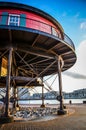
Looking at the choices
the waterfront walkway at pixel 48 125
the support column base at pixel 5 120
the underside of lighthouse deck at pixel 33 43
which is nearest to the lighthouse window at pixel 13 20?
the underside of lighthouse deck at pixel 33 43

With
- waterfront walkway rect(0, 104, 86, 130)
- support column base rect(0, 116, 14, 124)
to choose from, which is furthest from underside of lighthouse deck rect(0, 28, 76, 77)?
waterfront walkway rect(0, 104, 86, 130)

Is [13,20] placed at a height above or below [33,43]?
above

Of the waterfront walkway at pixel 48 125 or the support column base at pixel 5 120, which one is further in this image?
the support column base at pixel 5 120

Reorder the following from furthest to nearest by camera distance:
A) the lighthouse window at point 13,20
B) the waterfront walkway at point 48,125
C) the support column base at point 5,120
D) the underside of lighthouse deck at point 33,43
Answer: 1. the lighthouse window at point 13,20
2. the underside of lighthouse deck at point 33,43
3. the support column base at point 5,120
4. the waterfront walkway at point 48,125

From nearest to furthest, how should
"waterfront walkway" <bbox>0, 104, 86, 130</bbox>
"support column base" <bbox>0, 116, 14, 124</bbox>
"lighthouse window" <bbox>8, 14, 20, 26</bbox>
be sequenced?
"waterfront walkway" <bbox>0, 104, 86, 130</bbox>, "support column base" <bbox>0, 116, 14, 124</bbox>, "lighthouse window" <bbox>8, 14, 20, 26</bbox>

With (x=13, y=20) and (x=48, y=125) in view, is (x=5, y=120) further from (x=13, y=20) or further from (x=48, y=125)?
(x=13, y=20)

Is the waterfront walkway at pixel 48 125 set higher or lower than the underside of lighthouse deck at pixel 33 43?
lower

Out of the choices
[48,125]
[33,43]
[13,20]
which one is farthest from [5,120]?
[13,20]

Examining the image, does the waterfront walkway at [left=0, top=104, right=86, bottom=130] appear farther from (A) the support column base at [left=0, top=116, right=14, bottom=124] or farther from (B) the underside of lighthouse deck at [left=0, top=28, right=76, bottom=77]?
(B) the underside of lighthouse deck at [left=0, top=28, right=76, bottom=77]

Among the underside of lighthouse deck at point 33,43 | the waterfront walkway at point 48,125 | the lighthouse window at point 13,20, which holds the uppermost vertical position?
the lighthouse window at point 13,20

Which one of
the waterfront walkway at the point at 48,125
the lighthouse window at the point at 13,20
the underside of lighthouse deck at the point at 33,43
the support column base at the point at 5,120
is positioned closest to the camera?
the waterfront walkway at the point at 48,125

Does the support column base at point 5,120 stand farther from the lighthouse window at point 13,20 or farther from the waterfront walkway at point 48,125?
the lighthouse window at point 13,20

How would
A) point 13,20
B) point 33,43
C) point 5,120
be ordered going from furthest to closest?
point 13,20 < point 33,43 < point 5,120

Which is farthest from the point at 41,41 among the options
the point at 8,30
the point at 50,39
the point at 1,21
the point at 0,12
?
the point at 0,12
